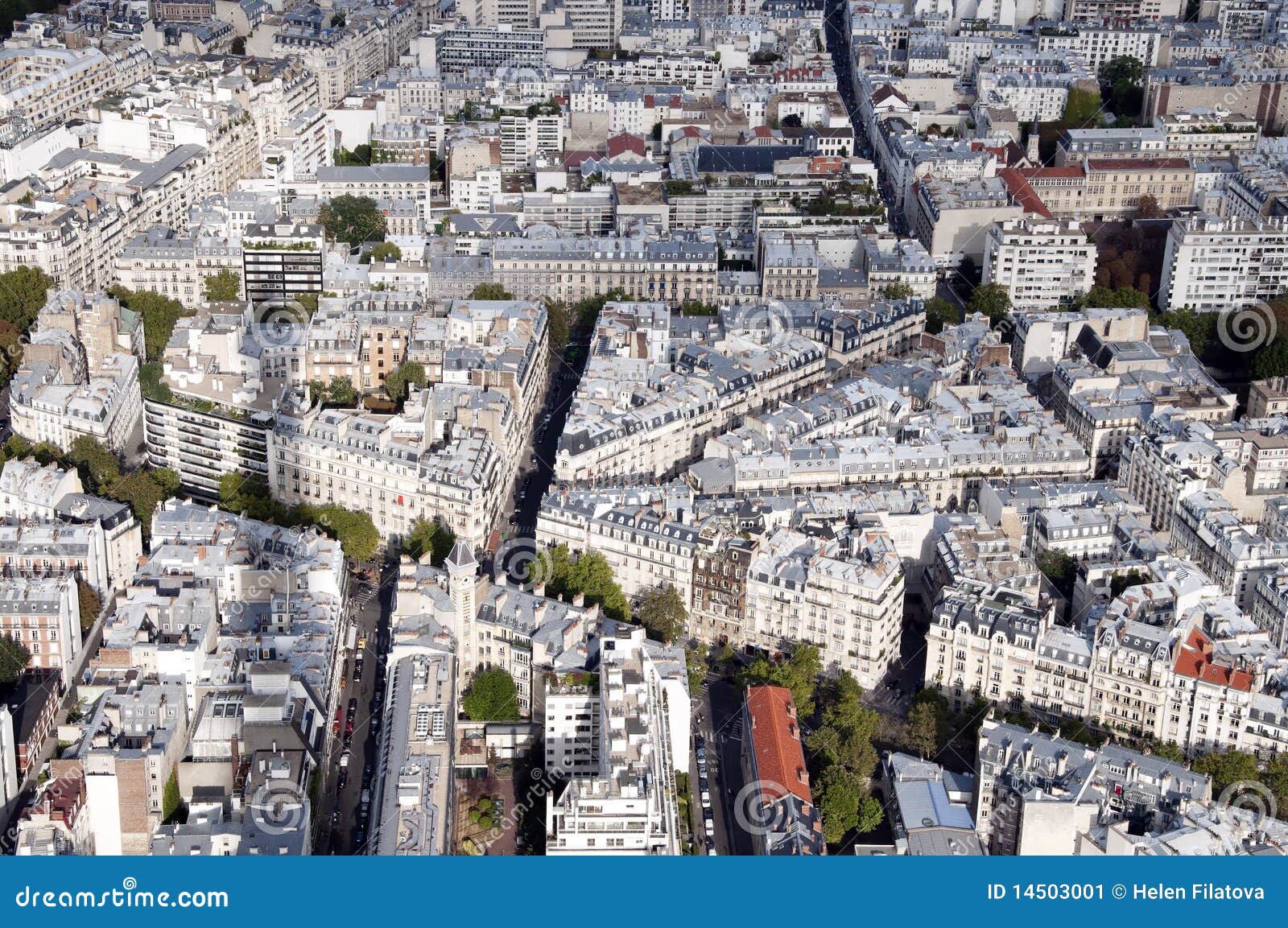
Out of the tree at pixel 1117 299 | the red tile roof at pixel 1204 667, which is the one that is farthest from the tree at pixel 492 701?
the tree at pixel 1117 299

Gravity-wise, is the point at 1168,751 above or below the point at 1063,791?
below

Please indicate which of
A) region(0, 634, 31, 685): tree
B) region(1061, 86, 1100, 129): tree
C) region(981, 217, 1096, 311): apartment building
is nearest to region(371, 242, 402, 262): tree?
region(981, 217, 1096, 311): apartment building

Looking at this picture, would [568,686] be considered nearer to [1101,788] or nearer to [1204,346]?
[1101,788]

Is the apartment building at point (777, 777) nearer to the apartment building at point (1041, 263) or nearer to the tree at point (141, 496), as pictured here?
the tree at point (141, 496)

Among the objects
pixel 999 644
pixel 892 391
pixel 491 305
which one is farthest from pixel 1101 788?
pixel 491 305

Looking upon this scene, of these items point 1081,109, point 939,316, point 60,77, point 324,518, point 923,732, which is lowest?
point 923,732

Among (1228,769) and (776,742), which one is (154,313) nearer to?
(776,742)

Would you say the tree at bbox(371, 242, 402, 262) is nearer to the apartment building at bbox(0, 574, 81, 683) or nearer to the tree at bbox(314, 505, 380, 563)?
the tree at bbox(314, 505, 380, 563)

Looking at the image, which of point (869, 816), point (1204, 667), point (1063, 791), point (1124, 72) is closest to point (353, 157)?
point (1124, 72)
